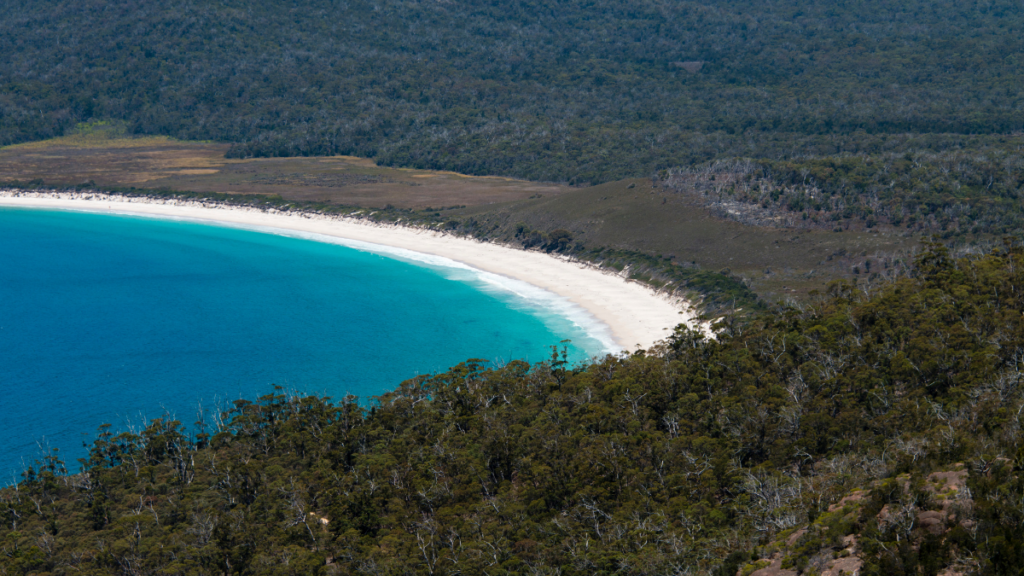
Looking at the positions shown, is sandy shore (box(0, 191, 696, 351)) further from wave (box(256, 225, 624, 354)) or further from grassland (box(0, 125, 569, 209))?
grassland (box(0, 125, 569, 209))

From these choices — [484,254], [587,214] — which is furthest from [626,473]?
Answer: [587,214]

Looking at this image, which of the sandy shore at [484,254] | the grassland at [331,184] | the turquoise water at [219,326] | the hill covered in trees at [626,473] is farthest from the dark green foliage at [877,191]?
the grassland at [331,184]

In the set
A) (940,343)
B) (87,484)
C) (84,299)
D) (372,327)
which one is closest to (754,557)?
(940,343)

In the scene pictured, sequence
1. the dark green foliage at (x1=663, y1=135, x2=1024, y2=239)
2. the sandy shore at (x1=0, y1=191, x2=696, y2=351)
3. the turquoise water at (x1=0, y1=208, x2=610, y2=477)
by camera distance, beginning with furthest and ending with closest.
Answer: the dark green foliage at (x1=663, y1=135, x2=1024, y2=239), the sandy shore at (x1=0, y1=191, x2=696, y2=351), the turquoise water at (x1=0, y1=208, x2=610, y2=477)

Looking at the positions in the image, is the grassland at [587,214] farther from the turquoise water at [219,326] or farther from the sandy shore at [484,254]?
the turquoise water at [219,326]

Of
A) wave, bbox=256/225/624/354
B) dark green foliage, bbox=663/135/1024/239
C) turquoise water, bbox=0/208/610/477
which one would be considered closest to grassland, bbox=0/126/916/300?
dark green foliage, bbox=663/135/1024/239

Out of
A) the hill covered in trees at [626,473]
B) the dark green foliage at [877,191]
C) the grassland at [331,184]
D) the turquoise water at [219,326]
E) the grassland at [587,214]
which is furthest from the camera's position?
the grassland at [331,184]
